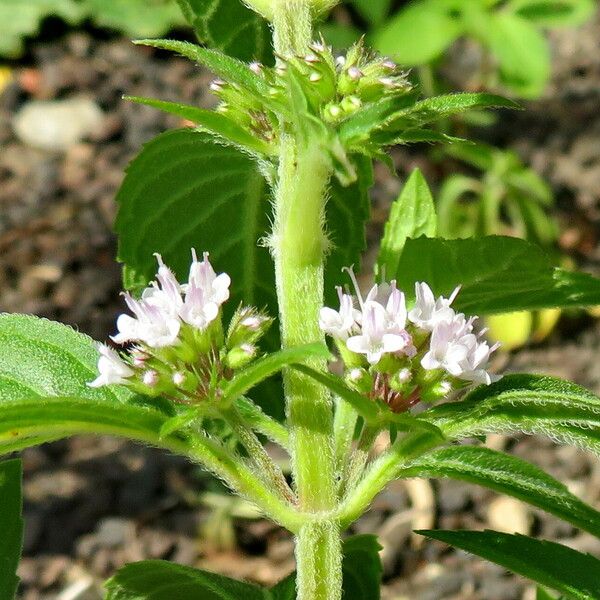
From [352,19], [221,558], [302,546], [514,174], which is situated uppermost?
[352,19]

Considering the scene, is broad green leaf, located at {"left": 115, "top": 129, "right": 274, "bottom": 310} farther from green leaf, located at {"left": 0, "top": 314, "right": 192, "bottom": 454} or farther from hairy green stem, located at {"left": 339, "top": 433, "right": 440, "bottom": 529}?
hairy green stem, located at {"left": 339, "top": 433, "right": 440, "bottom": 529}

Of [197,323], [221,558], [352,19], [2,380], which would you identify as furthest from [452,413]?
[352,19]

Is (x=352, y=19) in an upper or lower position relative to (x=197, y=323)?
upper

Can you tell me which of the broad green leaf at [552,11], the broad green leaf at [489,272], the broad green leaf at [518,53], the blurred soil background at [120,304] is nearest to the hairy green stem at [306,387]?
the broad green leaf at [489,272]

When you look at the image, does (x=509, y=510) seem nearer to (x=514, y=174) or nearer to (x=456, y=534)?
(x=514, y=174)

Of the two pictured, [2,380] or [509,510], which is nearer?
[2,380]

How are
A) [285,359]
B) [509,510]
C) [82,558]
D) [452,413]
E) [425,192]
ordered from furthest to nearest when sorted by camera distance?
[509,510], [82,558], [425,192], [452,413], [285,359]

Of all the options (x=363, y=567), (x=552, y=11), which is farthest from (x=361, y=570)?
(x=552, y=11)

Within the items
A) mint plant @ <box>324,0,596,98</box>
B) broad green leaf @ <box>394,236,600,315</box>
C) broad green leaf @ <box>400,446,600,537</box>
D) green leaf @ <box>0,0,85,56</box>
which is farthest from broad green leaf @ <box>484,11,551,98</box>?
broad green leaf @ <box>400,446,600,537</box>

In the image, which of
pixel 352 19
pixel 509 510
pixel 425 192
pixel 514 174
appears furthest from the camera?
pixel 352 19
